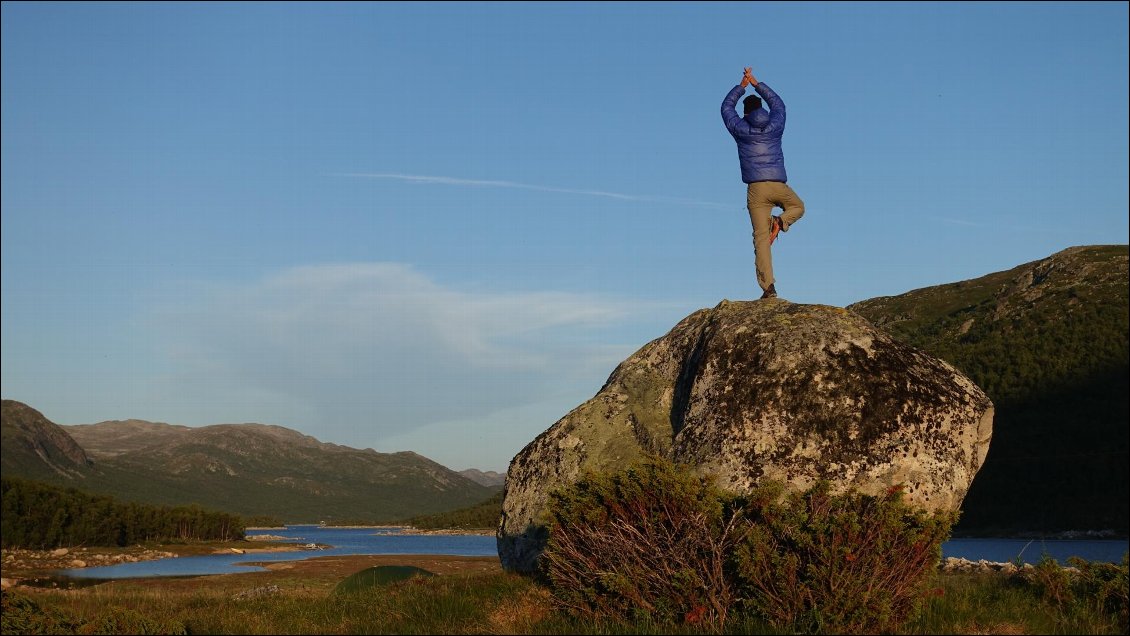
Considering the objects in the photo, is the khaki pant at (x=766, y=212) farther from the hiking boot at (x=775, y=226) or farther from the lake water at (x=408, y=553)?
the lake water at (x=408, y=553)

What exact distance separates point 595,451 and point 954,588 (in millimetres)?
5761

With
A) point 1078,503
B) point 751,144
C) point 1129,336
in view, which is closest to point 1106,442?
point 1078,503

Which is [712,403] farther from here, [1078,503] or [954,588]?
[1078,503]

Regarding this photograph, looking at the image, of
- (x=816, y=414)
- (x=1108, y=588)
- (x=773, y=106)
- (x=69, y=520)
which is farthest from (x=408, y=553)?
(x=1108, y=588)

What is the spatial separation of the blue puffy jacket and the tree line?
119813 millimetres

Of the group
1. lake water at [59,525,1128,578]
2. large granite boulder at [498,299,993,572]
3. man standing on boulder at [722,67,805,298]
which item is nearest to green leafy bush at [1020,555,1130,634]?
large granite boulder at [498,299,993,572]

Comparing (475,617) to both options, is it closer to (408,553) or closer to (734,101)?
(734,101)

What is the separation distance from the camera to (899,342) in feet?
45.3

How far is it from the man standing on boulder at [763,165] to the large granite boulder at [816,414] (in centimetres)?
241

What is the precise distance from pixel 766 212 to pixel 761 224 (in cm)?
25

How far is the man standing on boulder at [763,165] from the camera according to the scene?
661 inches

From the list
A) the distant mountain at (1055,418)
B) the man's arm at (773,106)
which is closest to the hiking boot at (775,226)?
the man's arm at (773,106)

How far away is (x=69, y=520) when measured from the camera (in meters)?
122

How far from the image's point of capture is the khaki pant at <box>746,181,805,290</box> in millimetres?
17000
